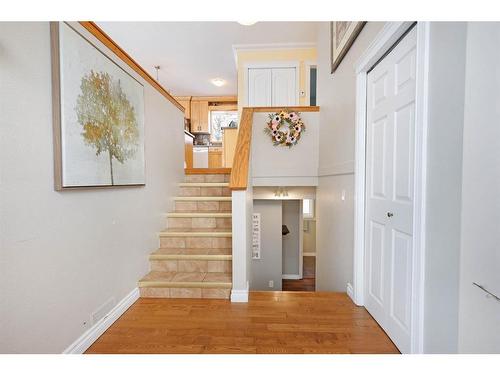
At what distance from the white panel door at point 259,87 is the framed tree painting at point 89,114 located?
3.16 m

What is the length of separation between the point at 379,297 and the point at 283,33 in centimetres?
445

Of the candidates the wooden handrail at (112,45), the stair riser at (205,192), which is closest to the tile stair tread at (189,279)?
the stair riser at (205,192)

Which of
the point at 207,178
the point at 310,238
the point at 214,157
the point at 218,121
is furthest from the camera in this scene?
the point at 310,238

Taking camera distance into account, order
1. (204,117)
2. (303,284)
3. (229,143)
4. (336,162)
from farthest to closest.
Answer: (204,117), (303,284), (229,143), (336,162)

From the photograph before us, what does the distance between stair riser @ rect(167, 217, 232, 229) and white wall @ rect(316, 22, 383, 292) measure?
1212 mm

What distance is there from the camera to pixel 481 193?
2.85ft

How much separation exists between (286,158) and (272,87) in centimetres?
211

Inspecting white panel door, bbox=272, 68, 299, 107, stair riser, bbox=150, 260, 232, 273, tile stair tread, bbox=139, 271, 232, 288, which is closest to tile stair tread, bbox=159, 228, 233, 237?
stair riser, bbox=150, 260, 232, 273

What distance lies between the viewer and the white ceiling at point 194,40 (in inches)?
159

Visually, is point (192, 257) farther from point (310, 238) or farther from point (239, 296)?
point (310, 238)

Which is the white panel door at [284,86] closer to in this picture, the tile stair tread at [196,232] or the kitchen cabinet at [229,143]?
the kitchen cabinet at [229,143]

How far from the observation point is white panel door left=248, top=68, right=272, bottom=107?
4.94 m

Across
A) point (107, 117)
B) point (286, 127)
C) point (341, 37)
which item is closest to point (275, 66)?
point (286, 127)
